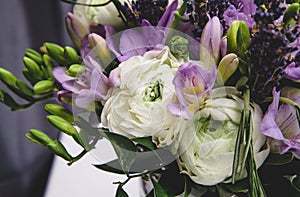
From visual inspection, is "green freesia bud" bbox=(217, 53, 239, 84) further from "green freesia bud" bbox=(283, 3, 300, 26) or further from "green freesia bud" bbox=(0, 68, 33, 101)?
"green freesia bud" bbox=(0, 68, 33, 101)

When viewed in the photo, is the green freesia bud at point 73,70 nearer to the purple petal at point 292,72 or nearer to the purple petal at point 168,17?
the purple petal at point 168,17

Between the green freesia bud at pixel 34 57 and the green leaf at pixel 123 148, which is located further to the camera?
the green freesia bud at pixel 34 57

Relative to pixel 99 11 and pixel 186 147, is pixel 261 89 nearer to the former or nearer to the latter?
pixel 186 147

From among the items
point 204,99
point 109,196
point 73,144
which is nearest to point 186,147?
point 204,99

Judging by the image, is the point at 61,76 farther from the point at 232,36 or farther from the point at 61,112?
the point at 232,36

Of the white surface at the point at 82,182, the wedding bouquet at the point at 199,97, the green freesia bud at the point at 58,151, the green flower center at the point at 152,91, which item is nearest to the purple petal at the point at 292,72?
the wedding bouquet at the point at 199,97

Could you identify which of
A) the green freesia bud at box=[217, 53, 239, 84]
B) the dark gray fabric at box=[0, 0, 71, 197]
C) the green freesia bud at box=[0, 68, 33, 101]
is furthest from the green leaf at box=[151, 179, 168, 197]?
the dark gray fabric at box=[0, 0, 71, 197]

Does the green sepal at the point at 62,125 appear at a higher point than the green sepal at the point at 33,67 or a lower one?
lower

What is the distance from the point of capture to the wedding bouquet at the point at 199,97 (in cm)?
48

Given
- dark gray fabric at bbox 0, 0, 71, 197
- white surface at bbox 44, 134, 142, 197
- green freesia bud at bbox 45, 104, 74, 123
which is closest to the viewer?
green freesia bud at bbox 45, 104, 74, 123

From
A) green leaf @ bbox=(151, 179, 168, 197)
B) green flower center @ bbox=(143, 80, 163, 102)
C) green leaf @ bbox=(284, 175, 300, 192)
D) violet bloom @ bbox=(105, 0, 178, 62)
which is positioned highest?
violet bloom @ bbox=(105, 0, 178, 62)

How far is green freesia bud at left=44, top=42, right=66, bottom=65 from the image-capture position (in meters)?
0.61

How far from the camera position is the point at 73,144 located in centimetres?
101

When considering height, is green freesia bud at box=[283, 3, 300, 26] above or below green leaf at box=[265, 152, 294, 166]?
above
